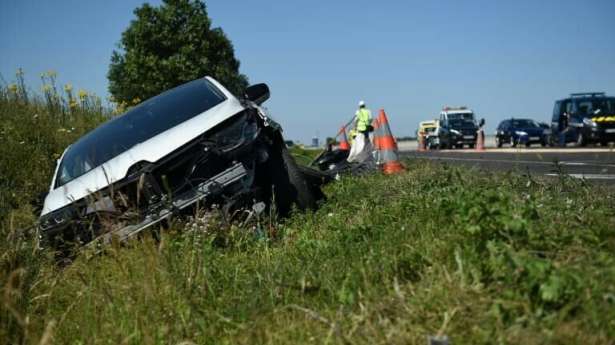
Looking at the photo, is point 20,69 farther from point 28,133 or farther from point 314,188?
point 314,188

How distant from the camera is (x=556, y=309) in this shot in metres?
2.44

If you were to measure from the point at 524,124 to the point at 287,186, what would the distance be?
1250 inches

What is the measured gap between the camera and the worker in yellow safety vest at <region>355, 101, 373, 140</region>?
18997 millimetres

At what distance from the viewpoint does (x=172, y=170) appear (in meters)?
5.01

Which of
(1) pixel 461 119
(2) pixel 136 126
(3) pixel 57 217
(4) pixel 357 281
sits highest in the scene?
(1) pixel 461 119

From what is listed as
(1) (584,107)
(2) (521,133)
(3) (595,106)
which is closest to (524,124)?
(2) (521,133)

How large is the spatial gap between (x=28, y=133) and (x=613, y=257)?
31.5 feet

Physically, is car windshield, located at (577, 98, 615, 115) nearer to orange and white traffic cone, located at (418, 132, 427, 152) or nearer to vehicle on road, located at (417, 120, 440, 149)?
vehicle on road, located at (417, 120, 440, 149)

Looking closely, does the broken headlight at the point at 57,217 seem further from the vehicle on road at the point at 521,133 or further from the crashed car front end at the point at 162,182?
the vehicle on road at the point at 521,133

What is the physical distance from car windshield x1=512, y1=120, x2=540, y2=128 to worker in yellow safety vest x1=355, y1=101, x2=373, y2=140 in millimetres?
17337

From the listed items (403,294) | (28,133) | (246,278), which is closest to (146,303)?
(246,278)

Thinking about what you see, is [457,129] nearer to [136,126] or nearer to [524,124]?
[524,124]

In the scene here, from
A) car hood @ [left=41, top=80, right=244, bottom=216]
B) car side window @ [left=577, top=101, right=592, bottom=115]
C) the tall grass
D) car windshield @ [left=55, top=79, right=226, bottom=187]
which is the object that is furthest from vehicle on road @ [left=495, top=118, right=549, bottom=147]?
car hood @ [left=41, top=80, right=244, bottom=216]

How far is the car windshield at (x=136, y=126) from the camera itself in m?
5.63
